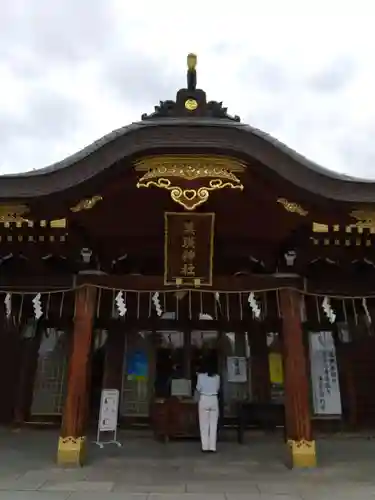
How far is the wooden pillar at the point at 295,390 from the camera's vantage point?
6594 mm

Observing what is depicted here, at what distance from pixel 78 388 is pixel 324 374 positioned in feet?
Answer: 18.7

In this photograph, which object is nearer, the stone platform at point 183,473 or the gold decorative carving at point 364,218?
the stone platform at point 183,473

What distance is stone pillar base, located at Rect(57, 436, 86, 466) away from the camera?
651cm

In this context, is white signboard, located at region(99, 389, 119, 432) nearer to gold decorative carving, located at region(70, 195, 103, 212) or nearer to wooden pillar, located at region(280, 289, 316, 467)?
wooden pillar, located at region(280, 289, 316, 467)

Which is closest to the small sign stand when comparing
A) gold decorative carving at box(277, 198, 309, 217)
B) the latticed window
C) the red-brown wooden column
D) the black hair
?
the latticed window

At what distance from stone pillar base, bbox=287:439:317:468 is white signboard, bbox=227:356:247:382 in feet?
10.3

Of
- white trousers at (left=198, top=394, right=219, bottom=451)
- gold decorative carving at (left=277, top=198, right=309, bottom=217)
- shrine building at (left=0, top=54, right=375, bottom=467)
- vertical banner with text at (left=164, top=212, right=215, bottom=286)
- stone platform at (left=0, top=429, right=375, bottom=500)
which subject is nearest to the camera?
stone platform at (left=0, top=429, right=375, bottom=500)

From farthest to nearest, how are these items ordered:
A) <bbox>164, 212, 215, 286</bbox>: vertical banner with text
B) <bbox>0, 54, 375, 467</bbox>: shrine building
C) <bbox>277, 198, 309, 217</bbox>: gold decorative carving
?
1. <bbox>164, 212, 215, 286</bbox>: vertical banner with text
2. <bbox>277, 198, 309, 217</bbox>: gold decorative carving
3. <bbox>0, 54, 375, 467</bbox>: shrine building

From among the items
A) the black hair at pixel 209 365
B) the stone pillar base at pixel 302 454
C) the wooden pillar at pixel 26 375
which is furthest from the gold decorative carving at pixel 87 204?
the black hair at pixel 209 365

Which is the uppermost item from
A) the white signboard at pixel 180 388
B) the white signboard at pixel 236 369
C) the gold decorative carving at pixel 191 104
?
the gold decorative carving at pixel 191 104

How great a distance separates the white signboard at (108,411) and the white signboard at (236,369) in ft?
9.08

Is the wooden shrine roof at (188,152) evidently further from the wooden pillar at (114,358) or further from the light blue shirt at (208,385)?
the wooden pillar at (114,358)

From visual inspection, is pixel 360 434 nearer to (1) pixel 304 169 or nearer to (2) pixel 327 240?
(2) pixel 327 240

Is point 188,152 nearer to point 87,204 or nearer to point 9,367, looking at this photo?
point 87,204
